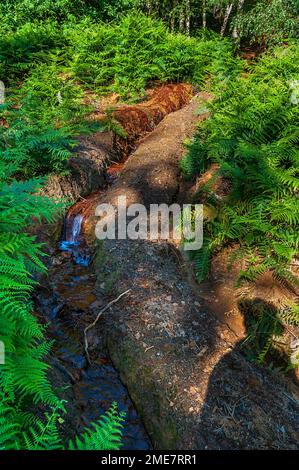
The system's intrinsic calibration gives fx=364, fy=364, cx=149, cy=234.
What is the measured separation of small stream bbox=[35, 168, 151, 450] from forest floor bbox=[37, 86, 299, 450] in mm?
24

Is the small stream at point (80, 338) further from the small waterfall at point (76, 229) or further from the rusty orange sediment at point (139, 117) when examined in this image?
the rusty orange sediment at point (139, 117)

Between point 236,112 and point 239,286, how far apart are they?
154 inches

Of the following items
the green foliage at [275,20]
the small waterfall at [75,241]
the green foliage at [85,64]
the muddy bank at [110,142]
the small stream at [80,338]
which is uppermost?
the green foliage at [275,20]

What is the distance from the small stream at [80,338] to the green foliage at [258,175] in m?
1.81

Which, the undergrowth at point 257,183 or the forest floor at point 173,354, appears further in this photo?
the undergrowth at point 257,183

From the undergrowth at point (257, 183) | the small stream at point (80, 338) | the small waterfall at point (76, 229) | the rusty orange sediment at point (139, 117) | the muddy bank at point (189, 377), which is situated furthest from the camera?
the rusty orange sediment at point (139, 117)

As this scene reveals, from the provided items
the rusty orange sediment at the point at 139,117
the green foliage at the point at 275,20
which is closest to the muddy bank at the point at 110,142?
the rusty orange sediment at the point at 139,117

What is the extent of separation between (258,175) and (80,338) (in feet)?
11.4

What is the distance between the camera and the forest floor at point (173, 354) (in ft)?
12.5

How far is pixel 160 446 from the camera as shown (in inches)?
149

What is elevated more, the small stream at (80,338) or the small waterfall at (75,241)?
the small waterfall at (75,241)

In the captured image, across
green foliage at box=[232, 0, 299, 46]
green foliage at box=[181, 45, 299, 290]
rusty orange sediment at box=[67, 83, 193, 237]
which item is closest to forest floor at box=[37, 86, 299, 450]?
green foliage at box=[181, 45, 299, 290]

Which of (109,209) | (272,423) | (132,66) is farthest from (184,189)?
(132,66)
